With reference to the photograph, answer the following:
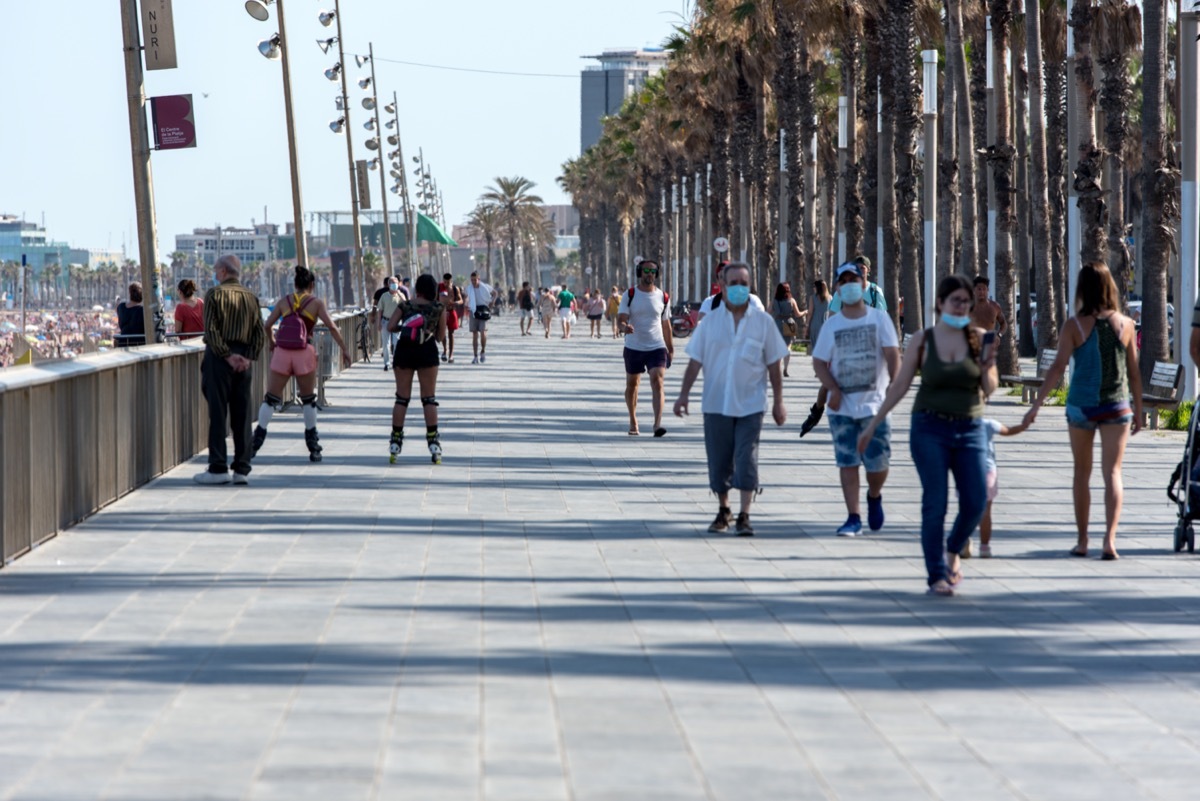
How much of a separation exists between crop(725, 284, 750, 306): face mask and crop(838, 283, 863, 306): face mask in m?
0.59

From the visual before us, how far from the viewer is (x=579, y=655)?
7387 millimetres

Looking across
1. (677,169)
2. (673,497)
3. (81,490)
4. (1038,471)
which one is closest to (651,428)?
(1038,471)

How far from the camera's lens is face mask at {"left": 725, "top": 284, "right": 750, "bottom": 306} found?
449 inches

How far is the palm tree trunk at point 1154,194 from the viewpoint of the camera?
74.5 feet

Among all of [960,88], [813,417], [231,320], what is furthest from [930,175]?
[231,320]

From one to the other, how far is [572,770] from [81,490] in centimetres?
719

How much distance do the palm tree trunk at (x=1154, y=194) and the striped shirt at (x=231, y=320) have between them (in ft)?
41.5

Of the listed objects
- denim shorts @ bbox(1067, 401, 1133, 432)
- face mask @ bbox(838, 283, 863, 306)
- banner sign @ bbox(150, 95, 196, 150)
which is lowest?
denim shorts @ bbox(1067, 401, 1133, 432)

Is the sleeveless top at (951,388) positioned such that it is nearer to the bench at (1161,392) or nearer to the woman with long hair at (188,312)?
the bench at (1161,392)

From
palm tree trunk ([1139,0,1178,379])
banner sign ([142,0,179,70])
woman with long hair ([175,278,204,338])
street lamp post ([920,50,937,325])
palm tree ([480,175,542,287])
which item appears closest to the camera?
banner sign ([142,0,179,70])

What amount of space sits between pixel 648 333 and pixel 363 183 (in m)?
26.8

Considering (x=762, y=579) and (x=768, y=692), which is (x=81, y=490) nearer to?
(x=762, y=579)

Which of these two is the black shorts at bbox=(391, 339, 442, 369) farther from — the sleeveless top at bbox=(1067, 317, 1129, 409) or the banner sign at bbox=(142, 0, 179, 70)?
the sleeveless top at bbox=(1067, 317, 1129, 409)

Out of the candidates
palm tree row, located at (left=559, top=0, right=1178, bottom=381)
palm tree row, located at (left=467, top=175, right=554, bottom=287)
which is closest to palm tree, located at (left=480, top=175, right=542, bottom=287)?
palm tree row, located at (left=467, top=175, right=554, bottom=287)
